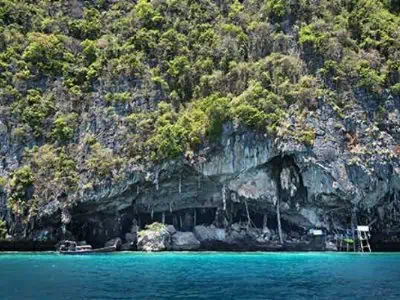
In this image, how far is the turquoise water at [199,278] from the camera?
77.6 ft

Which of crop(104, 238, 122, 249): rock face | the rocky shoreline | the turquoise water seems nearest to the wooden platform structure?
the rocky shoreline

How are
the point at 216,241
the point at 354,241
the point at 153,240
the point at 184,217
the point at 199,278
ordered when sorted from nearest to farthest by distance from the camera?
the point at 199,278 → the point at 153,240 → the point at 354,241 → the point at 216,241 → the point at 184,217

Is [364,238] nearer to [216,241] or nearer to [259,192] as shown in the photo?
[259,192]

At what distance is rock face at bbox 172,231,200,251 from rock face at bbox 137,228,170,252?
82cm

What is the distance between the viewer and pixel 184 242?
50344 mm

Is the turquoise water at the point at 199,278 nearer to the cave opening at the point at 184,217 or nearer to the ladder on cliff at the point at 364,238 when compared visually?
the ladder on cliff at the point at 364,238

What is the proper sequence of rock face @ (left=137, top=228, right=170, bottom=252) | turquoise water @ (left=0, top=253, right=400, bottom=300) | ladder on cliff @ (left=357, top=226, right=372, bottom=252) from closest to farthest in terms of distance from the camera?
turquoise water @ (left=0, top=253, right=400, bottom=300) → rock face @ (left=137, top=228, right=170, bottom=252) → ladder on cliff @ (left=357, top=226, right=372, bottom=252)

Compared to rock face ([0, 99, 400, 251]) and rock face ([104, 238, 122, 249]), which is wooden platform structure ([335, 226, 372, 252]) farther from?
rock face ([104, 238, 122, 249])

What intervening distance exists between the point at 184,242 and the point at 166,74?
56.5 ft

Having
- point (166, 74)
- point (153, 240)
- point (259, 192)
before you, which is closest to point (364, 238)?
point (259, 192)

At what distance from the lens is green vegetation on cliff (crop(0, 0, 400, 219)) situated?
5022cm

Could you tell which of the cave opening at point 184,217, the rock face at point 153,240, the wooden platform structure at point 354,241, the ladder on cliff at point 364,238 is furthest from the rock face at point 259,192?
the ladder on cliff at point 364,238

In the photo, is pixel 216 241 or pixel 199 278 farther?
pixel 216 241

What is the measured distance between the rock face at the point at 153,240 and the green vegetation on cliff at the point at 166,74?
19.0 feet
